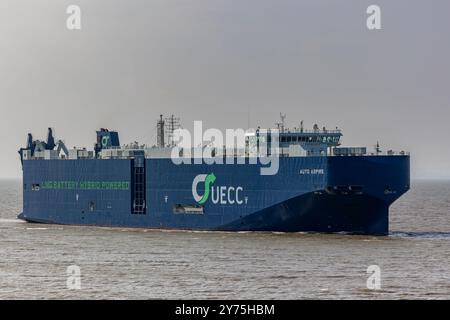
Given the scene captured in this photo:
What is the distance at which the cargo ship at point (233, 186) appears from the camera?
5172 centimetres

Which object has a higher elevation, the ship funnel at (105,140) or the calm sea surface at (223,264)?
the ship funnel at (105,140)

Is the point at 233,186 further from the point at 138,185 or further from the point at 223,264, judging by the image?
the point at 223,264

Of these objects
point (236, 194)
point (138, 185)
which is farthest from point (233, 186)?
point (138, 185)

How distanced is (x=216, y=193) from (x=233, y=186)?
4.41 ft

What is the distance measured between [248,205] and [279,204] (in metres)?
2.32

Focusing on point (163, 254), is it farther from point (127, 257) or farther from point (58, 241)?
point (58, 241)

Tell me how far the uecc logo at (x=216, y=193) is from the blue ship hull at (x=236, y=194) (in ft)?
0.20

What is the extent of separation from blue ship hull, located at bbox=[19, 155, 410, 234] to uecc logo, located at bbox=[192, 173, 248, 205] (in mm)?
61

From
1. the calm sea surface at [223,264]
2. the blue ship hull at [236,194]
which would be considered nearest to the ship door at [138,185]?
the blue ship hull at [236,194]

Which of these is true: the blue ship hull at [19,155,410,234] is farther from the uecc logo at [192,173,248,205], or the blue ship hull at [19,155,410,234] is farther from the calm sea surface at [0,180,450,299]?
the calm sea surface at [0,180,450,299]

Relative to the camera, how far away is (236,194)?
55.5 meters

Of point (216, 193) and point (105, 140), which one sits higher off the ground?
point (105, 140)

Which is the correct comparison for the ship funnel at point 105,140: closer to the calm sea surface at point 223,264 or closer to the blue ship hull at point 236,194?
the blue ship hull at point 236,194

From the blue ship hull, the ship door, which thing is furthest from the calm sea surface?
the ship door
